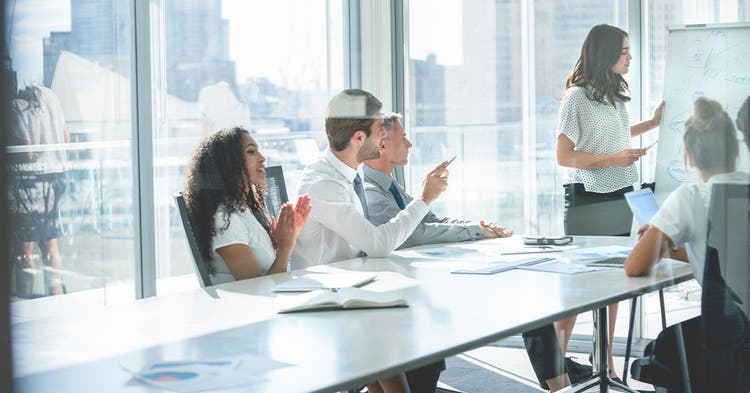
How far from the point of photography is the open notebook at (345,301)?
188cm

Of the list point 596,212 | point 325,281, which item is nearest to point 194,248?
point 325,281

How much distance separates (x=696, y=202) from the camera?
1.84 m

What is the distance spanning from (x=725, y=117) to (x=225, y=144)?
1.76 metres

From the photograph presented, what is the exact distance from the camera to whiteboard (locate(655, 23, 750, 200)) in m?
1.80

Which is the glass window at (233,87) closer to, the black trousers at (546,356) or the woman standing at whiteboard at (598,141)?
the woman standing at whiteboard at (598,141)

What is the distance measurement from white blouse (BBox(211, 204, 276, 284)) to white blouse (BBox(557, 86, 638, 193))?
1054 millimetres

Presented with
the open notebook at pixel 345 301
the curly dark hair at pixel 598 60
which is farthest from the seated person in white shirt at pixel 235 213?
the curly dark hair at pixel 598 60

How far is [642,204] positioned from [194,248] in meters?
1.35

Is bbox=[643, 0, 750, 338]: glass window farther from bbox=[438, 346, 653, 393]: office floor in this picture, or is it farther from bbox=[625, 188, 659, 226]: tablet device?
bbox=[438, 346, 653, 393]: office floor

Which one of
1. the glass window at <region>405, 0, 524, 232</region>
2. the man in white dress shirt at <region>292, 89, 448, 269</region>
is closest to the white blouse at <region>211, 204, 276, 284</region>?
the man in white dress shirt at <region>292, 89, 448, 269</region>

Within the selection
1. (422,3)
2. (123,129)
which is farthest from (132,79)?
(422,3)

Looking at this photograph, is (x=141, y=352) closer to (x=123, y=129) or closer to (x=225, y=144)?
(x=225, y=144)

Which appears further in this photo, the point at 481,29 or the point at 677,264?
the point at 481,29

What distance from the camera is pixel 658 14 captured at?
7.88 feet
